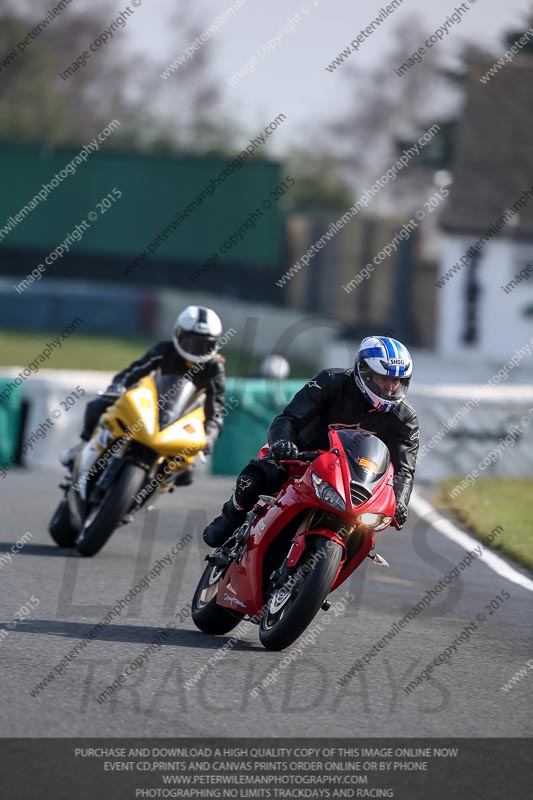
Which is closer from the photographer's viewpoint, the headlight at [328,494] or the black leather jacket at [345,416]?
the headlight at [328,494]

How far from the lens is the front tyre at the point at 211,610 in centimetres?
755

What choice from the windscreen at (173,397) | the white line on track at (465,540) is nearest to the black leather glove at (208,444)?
the windscreen at (173,397)

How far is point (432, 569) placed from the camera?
10484 millimetres

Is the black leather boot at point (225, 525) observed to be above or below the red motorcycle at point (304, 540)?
below

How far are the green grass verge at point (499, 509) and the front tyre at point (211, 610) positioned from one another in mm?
3610

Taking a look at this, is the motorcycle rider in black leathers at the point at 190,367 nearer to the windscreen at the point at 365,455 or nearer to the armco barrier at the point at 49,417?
the windscreen at the point at 365,455

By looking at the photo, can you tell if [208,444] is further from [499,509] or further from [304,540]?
[499,509]

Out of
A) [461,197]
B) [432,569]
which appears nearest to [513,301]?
[461,197]

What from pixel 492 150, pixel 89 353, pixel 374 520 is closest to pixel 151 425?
pixel 374 520

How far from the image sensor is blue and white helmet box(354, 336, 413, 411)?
7.37 metres

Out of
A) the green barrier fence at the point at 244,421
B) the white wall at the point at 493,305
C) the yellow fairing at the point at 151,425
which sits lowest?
the white wall at the point at 493,305

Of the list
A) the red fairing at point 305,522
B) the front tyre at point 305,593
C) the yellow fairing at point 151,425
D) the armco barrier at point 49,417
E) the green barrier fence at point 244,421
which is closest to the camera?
the front tyre at point 305,593

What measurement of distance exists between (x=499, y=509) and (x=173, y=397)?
4.54m
